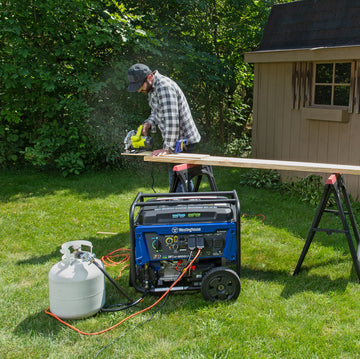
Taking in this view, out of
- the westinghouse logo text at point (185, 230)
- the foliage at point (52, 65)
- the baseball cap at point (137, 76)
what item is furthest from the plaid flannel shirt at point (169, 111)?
the foliage at point (52, 65)

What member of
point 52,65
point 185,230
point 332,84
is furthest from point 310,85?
point 185,230

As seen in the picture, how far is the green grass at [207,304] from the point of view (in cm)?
326

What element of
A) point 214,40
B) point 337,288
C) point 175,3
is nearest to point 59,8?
point 175,3

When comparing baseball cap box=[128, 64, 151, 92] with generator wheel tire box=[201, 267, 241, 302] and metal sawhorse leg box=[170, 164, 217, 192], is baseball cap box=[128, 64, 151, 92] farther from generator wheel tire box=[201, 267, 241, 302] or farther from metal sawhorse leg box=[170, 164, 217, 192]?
generator wheel tire box=[201, 267, 241, 302]

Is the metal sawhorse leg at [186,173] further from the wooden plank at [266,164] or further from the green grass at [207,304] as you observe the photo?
the green grass at [207,304]

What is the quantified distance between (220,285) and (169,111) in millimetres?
1951

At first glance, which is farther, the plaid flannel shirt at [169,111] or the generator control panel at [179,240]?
the plaid flannel shirt at [169,111]

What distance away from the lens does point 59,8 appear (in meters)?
7.73

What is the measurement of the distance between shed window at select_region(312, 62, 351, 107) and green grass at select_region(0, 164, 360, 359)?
2.05 meters

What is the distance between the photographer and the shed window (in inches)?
281

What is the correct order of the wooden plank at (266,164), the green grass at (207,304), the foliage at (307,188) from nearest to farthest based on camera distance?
the green grass at (207,304) → the wooden plank at (266,164) → the foliage at (307,188)

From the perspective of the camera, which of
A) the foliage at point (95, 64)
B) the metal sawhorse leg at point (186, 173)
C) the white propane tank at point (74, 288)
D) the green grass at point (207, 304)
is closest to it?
the green grass at point (207, 304)

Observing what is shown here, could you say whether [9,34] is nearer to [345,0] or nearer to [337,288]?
[345,0]

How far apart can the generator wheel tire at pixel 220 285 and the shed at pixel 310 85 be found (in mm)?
3930
